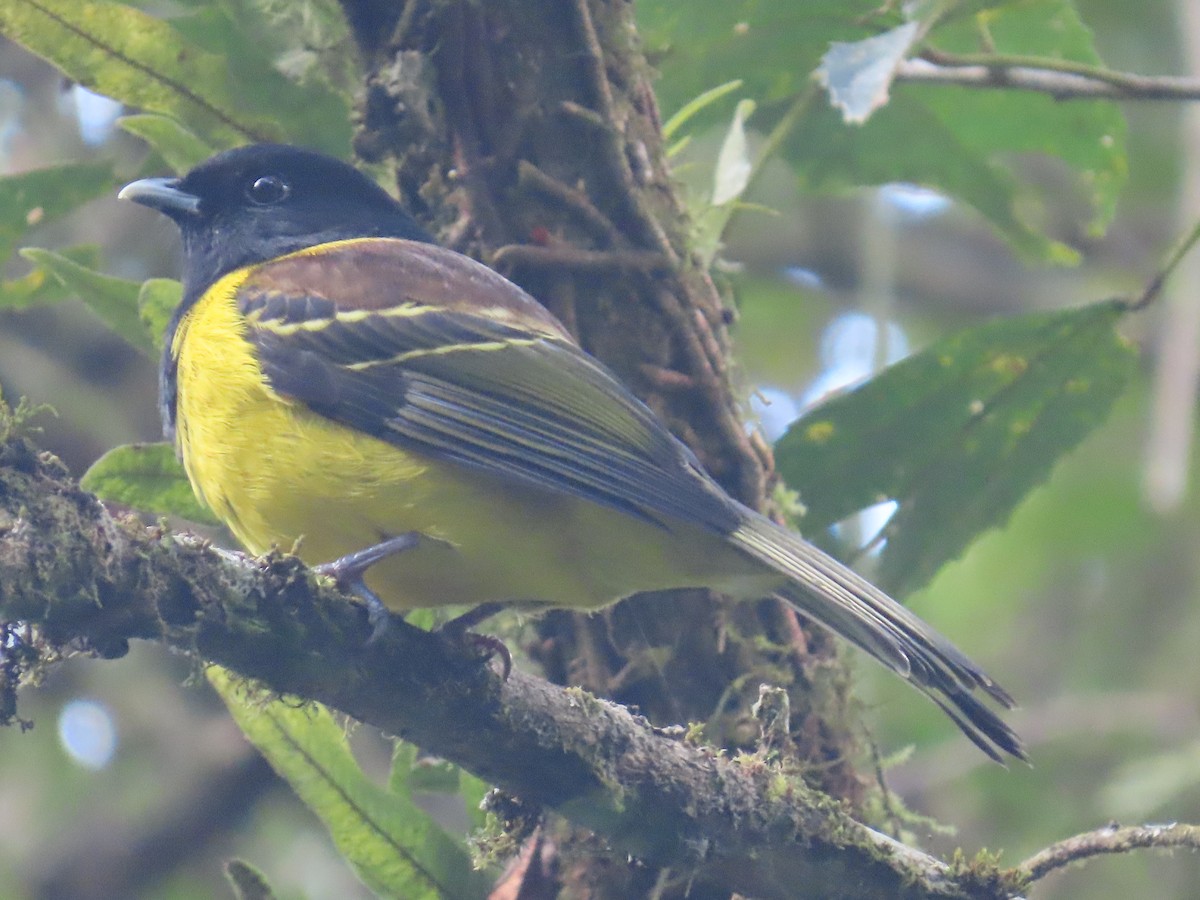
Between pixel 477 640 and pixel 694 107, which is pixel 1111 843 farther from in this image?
pixel 694 107

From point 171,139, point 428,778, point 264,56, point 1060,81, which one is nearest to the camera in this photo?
point 428,778

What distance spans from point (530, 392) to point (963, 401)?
1.48m

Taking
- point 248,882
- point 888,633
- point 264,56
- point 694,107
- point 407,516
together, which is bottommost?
point 248,882

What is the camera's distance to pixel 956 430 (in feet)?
13.5

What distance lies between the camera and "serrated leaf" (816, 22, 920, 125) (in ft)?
10.5

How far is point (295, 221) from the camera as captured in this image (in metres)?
4.11

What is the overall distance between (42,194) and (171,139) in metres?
0.55

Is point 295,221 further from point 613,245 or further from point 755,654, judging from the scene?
point 755,654

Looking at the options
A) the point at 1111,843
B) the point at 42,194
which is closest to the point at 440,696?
the point at 1111,843

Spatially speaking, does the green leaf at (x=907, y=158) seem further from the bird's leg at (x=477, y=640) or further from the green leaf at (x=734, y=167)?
the bird's leg at (x=477, y=640)

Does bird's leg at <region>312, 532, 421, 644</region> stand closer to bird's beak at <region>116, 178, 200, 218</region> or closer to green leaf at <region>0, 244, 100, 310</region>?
bird's beak at <region>116, 178, 200, 218</region>

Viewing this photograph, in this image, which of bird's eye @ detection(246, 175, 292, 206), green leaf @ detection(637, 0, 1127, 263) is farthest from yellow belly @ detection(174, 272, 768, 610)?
green leaf @ detection(637, 0, 1127, 263)

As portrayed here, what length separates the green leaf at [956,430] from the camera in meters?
4.00

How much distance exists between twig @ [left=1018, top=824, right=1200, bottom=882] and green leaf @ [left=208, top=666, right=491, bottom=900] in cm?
123
